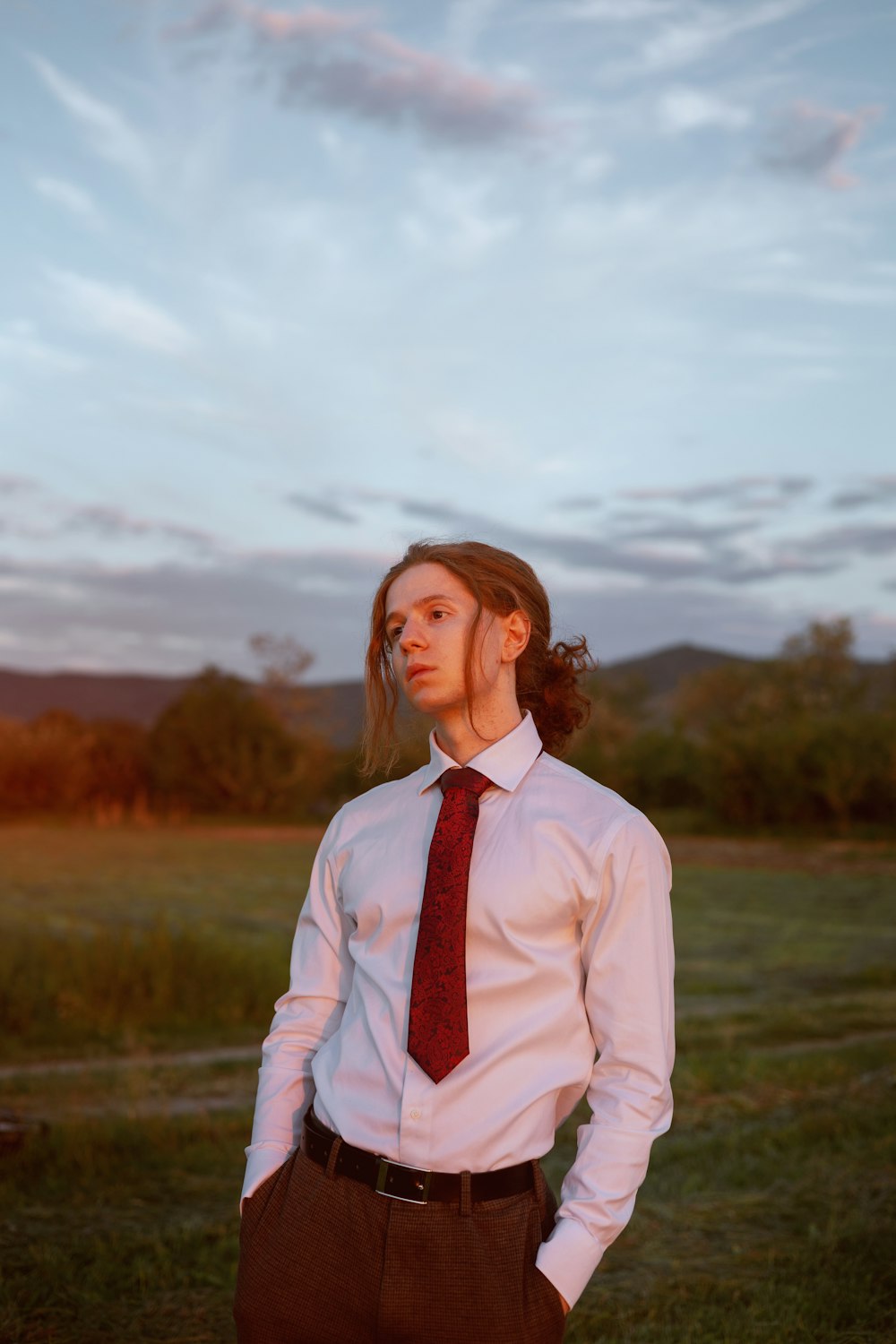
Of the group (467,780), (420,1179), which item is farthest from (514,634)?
(420,1179)

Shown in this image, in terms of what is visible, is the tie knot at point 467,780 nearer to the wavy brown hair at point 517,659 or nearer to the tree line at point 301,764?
the wavy brown hair at point 517,659

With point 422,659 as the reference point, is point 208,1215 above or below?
below

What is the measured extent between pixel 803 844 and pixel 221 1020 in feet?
67.9

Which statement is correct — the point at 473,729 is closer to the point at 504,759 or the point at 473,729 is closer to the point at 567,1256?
the point at 504,759

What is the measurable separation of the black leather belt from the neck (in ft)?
2.33

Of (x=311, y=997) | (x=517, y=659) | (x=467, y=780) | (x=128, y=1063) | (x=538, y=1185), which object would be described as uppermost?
(x=517, y=659)

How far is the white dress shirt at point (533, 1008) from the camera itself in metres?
2.09

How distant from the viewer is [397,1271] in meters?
2.06

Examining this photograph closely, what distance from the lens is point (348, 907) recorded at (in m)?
2.36

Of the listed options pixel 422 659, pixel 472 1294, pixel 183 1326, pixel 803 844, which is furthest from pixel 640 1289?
pixel 803 844

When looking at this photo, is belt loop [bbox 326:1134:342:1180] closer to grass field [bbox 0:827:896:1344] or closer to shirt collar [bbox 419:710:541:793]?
shirt collar [bbox 419:710:541:793]

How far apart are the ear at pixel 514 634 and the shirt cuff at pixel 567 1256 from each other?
978 millimetres

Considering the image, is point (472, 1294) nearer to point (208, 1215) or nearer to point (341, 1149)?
point (341, 1149)

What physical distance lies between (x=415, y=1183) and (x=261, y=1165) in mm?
353
